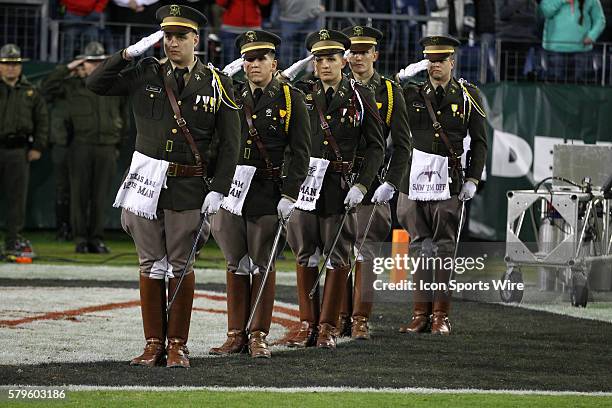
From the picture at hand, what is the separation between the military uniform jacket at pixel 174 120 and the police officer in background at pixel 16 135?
7.56 m

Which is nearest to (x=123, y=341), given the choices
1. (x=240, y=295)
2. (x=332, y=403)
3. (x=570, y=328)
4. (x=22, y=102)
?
(x=240, y=295)

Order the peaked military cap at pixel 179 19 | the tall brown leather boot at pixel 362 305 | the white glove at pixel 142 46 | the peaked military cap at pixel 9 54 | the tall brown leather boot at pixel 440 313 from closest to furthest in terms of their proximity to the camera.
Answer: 1. the white glove at pixel 142 46
2. the peaked military cap at pixel 179 19
3. the tall brown leather boot at pixel 362 305
4. the tall brown leather boot at pixel 440 313
5. the peaked military cap at pixel 9 54

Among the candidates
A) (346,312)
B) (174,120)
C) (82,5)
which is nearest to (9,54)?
(82,5)

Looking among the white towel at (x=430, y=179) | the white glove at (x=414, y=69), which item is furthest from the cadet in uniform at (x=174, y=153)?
the white glove at (x=414, y=69)

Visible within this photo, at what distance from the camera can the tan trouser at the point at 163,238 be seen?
856 cm

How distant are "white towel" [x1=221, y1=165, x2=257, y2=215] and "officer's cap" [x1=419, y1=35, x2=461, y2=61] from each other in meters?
2.40

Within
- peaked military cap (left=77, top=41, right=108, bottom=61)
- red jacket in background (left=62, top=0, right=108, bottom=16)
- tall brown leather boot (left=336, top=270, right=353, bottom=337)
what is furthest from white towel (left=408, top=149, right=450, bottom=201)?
red jacket in background (left=62, top=0, right=108, bottom=16)

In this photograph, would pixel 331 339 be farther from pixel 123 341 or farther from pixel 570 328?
pixel 570 328

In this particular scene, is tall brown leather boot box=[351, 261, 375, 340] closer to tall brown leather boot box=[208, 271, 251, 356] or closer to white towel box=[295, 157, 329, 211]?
white towel box=[295, 157, 329, 211]

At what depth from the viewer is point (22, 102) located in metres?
15.9

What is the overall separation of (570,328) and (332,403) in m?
4.32

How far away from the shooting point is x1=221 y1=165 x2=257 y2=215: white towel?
9297 mm

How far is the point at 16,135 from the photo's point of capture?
16.0m

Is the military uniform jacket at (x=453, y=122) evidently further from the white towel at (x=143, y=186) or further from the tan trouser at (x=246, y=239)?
the white towel at (x=143, y=186)
